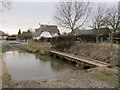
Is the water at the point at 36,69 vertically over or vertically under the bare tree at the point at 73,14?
under

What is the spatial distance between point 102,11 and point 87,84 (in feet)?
56.1

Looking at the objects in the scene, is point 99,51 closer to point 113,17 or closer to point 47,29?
point 113,17

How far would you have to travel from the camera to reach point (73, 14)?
17.6 m

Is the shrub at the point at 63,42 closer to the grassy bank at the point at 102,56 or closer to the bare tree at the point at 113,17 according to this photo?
the grassy bank at the point at 102,56

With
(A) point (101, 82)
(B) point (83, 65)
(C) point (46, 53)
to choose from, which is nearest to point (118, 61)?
(B) point (83, 65)

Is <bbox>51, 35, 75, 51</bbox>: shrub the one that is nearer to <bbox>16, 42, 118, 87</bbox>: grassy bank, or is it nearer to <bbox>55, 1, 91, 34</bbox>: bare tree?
<bbox>16, 42, 118, 87</bbox>: grassy bank

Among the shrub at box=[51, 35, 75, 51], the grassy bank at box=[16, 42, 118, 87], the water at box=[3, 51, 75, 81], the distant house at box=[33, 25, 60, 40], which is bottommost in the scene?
the water at box=[3, 51, 75, 81]

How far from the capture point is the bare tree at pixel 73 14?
1717 centimetres

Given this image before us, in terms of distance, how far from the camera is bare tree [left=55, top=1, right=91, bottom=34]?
17.2 metres

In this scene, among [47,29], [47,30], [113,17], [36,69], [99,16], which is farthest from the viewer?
[47,29]

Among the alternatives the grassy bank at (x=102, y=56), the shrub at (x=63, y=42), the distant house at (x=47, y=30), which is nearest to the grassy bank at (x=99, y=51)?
the grassy bank at (x=102, y=56)

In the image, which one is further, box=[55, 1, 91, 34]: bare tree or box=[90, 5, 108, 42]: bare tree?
box=[90, 5, 108, 42]: bare tree

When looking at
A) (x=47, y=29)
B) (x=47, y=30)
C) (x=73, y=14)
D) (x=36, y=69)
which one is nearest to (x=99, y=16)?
(x=73, y=14)

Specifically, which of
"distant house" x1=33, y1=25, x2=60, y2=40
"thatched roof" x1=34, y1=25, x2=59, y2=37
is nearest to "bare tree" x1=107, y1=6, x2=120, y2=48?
"distant house" x1=33, y1=25, x2=60, y2=40
